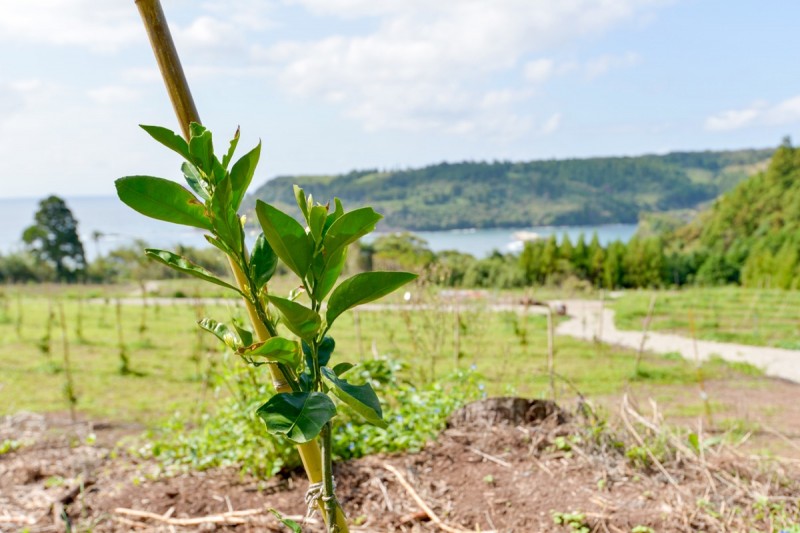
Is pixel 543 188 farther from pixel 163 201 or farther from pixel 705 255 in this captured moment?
pixel 163 201

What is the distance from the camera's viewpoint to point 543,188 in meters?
86.4

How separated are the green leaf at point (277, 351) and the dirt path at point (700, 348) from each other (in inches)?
395

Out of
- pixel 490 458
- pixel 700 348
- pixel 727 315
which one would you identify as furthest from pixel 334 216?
pixel 727 315

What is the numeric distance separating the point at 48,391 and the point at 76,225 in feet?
113

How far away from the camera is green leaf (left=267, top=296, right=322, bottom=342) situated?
813mm

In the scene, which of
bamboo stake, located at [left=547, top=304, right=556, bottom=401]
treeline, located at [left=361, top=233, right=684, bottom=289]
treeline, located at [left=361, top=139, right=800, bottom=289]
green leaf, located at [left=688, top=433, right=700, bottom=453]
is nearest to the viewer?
green leaf, located at [left=688, top=433, right=700, bottom=453]

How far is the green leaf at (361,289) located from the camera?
35.8 inches

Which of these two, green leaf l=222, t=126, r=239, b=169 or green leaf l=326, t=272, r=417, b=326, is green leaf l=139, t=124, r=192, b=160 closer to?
green leaf l=222, t=126, r=239, b=169

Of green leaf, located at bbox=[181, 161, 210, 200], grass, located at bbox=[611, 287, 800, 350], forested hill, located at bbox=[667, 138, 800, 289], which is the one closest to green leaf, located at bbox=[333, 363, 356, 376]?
green leaf, located at bbox=[181, 161, 210, 200]

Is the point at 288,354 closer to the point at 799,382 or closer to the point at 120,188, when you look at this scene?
the point at 120,188

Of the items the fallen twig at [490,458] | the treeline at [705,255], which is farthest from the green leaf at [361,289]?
the treeline at [705,255]

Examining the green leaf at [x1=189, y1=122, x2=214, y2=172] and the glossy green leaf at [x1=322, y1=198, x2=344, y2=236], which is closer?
the green leaf at [x1=189, y1=122, x2=214, y2=172]

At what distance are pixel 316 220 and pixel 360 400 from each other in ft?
0.81

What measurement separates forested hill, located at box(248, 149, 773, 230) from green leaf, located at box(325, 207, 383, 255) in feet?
160
